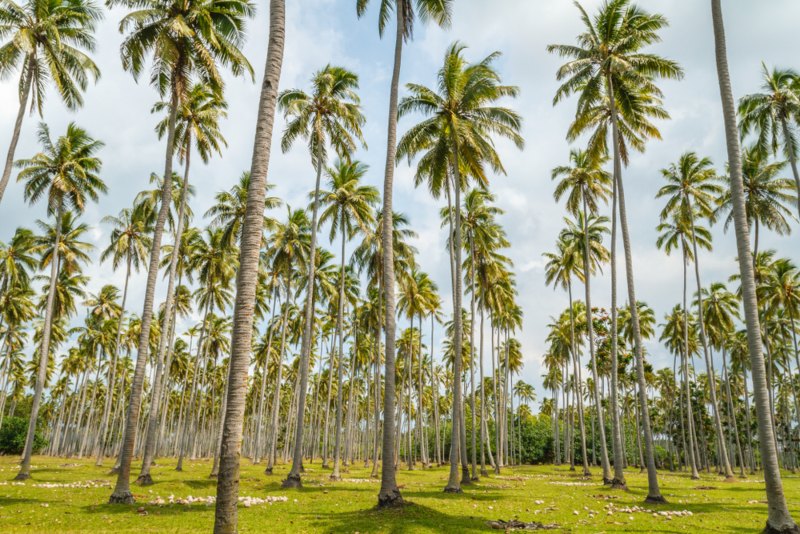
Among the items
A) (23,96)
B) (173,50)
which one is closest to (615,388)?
(173,50)

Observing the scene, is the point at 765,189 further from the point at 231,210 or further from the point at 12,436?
the point at 12,436

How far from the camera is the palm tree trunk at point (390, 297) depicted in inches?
563

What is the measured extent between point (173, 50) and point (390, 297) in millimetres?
12877

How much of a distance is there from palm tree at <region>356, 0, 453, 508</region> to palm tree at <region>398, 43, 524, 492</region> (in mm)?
3768

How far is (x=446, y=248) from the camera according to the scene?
110ft

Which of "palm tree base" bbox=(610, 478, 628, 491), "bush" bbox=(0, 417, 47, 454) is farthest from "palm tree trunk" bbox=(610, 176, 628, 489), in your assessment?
"bush" bbox=(0, 417, 47, 454)

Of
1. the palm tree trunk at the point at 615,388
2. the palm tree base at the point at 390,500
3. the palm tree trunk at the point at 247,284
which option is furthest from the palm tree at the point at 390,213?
the palm tree trunk at the point at 615,388

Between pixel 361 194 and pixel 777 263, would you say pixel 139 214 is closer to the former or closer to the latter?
pixel 361 194

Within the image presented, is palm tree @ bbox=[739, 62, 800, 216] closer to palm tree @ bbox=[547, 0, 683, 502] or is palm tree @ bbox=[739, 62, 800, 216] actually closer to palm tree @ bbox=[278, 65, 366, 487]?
palm tree @ bbox=[547, 0, 683, 502]

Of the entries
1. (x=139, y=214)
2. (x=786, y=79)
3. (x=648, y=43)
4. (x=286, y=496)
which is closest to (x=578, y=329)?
(x=786, y=79)

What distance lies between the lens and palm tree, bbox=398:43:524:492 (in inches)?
861

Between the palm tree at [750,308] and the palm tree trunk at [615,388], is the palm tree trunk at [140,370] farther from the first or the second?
the palm tree trunk at [615,388]

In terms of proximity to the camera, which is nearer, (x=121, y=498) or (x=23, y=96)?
(x=121, y=498)

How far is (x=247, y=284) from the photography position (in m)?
7.91
